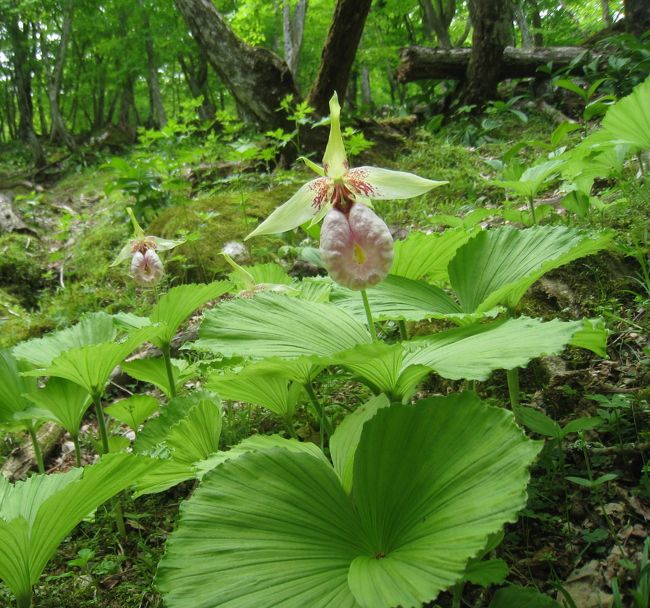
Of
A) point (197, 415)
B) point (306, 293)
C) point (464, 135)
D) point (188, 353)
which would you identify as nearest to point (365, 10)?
point (464, 135)

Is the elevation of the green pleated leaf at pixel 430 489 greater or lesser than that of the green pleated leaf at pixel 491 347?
lesser

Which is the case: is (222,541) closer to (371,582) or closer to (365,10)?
(371,582)

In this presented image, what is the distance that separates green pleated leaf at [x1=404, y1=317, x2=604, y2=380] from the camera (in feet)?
3.04

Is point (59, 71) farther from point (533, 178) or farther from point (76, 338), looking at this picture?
point (533, 178)

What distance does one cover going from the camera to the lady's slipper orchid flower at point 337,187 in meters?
1.17

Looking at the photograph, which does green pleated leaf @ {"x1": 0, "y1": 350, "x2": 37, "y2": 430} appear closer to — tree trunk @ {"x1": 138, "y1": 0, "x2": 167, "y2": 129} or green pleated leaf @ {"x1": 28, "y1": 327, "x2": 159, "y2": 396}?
green pleated leaf @ {"x1": 28, "y1": 327, "x2": 159, "y2": 396}

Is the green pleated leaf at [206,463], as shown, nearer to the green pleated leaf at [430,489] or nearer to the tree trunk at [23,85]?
the green pleated leaf at [430,489]

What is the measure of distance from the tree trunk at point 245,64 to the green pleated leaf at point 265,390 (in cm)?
525

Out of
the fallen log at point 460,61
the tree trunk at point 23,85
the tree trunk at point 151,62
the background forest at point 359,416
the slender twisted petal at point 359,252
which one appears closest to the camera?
the background forest at point 359,416

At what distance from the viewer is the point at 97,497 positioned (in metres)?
1.13

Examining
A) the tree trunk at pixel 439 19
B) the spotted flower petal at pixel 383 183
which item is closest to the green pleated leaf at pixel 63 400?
the spotted flower petal at pixel 383 183

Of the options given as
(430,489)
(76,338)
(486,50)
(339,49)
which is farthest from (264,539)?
(486,50)

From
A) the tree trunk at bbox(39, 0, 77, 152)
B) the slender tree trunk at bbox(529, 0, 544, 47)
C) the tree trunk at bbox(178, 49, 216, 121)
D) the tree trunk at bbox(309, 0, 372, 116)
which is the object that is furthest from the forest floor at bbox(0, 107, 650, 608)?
the tree trunk at bbox(178, 49, 216, 121)

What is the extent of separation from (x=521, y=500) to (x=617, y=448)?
842mm
